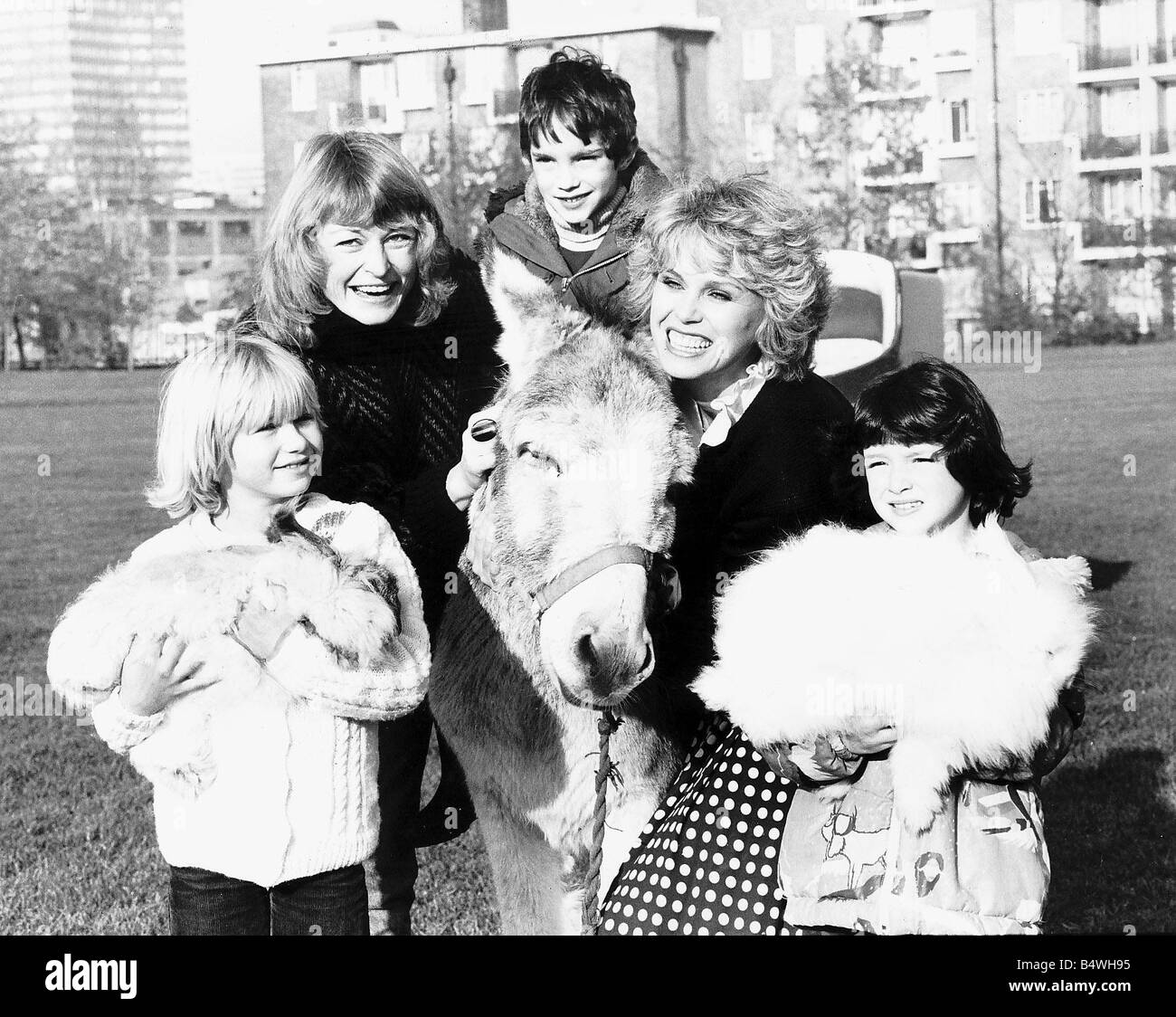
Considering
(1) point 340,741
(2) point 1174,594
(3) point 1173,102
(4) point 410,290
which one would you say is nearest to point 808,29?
(3) point 1173,102

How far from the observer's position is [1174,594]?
8.48 metres

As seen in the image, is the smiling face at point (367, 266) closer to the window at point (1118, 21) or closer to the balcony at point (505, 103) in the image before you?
the window at point (1118, 21)

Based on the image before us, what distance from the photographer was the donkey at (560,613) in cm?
238

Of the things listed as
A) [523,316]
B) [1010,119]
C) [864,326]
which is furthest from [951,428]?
[1010,119]

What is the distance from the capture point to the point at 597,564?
239 cm

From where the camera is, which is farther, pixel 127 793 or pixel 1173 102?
pixel 1173 102

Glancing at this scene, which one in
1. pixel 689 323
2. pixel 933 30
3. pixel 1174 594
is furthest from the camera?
pixel 933 30

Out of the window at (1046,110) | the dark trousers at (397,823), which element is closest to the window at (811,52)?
the window at (1046,110)

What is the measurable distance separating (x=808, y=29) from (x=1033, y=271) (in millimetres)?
4231

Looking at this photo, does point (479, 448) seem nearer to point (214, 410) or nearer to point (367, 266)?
point (214, 410)

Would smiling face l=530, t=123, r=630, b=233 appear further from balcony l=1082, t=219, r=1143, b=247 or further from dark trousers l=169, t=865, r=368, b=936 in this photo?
balcony l=1082, t=219, r=1143, b=247

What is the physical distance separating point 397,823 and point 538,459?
1527 millimetres

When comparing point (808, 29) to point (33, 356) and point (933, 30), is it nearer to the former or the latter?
point (933, 30)

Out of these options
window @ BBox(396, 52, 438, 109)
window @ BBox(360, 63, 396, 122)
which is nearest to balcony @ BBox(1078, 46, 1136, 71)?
window @ BBox(396, 52, 438, 109)
